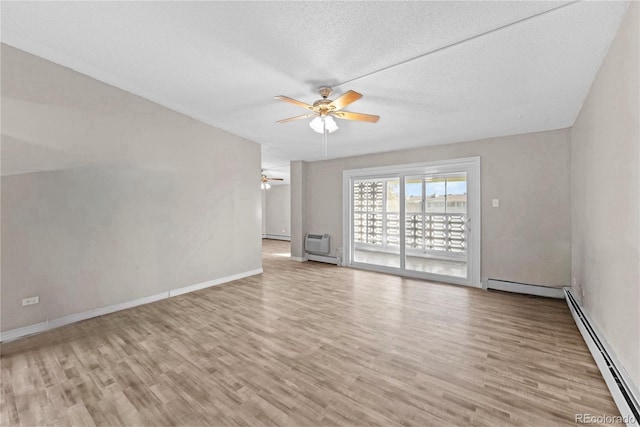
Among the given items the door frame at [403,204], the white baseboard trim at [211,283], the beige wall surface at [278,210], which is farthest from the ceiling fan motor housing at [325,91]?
the beige wall surface at [278,210]

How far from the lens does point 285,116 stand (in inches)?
134

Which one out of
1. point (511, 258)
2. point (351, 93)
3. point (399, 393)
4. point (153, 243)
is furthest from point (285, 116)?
point (511, 258)

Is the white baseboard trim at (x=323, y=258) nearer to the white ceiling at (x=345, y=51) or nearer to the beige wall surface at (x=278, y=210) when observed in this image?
the white ceiling at (x=345, y=51)

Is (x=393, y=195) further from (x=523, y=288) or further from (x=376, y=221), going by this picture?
(x=523, y=288)

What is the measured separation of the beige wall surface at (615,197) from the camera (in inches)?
55.9

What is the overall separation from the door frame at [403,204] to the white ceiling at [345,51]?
993mm

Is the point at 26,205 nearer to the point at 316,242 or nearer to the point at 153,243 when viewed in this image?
the point at 153,243

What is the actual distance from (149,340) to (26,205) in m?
1.82

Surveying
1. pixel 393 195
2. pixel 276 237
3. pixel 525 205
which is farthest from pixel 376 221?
pixel 276 237

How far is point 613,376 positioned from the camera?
158cm

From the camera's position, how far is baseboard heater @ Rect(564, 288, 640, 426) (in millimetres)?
1333

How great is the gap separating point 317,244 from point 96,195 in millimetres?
4003

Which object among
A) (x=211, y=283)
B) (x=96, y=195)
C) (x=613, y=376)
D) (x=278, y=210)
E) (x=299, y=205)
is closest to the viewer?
(x=613, y=376)

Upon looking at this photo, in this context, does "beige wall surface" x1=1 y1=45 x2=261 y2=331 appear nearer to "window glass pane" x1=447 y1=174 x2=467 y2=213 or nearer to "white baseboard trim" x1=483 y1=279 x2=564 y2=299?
"window glass pane" x1=447 y1=174 x2=467 y2=213
